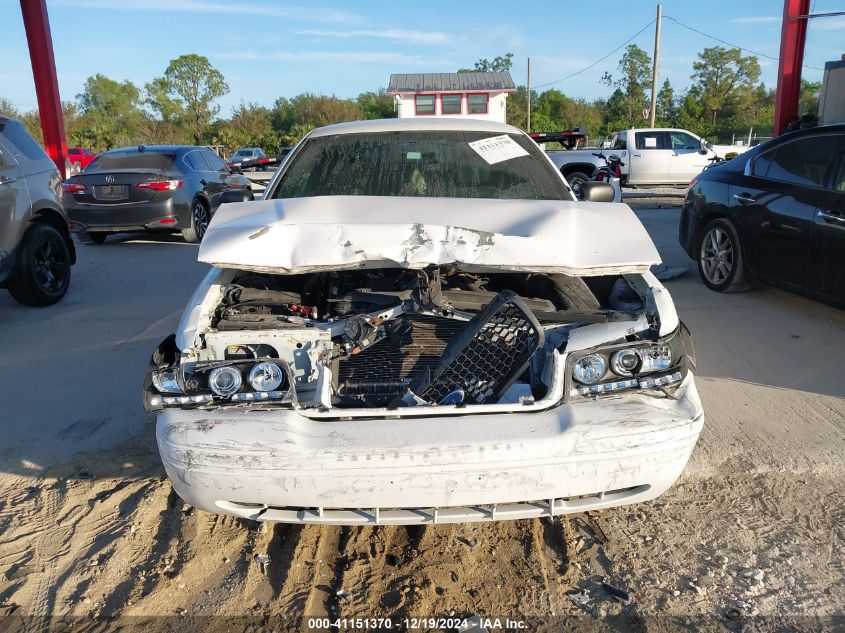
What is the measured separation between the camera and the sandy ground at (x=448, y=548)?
7.79 ft

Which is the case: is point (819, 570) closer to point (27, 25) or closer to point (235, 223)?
point (235, 223)

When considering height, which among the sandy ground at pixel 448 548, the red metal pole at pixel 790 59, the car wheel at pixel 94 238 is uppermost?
the red metal pole at pixel 790 59

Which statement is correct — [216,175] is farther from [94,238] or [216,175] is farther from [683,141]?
[683,141]

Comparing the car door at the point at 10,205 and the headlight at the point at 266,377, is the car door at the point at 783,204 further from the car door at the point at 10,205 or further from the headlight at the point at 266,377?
the car door at the point at 10,205

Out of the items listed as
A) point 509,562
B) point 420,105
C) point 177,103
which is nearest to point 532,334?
point 509,562

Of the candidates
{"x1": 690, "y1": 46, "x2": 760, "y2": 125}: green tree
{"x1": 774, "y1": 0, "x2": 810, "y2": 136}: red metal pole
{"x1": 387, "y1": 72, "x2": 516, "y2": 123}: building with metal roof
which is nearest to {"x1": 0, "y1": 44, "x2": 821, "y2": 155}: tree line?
{"x1": 690, "y1": 46, "x2": 760, "y2": 125}: green tree

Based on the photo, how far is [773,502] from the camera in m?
3.02

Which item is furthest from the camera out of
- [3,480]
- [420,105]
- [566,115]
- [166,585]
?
[566,115]

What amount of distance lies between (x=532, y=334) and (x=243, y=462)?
1164 millimetres

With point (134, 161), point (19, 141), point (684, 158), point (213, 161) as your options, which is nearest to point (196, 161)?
point (213, 161)

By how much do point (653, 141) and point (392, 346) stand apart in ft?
53.9

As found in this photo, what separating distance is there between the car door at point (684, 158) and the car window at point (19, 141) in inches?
581

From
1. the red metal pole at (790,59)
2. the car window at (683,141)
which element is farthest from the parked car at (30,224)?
the car window at (683,141)

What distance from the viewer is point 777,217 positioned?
18.2 feet
